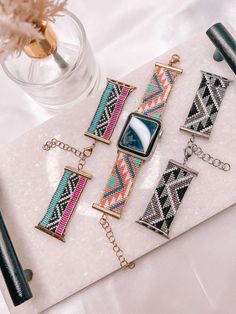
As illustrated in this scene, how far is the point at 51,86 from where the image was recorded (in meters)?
0.80

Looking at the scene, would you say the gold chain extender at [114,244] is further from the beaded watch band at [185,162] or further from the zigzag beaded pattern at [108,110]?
the zigzag beaded pattern at [108,110]

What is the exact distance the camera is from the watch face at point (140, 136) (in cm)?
73

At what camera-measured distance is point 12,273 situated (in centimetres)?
70

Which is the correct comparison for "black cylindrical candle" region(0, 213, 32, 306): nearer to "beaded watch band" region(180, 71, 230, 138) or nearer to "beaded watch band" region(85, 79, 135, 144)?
"beaded watch band" region(85, 79, 135, 144)

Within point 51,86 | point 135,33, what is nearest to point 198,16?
point 135,33

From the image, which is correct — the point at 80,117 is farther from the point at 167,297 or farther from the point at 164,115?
the point at 167,297

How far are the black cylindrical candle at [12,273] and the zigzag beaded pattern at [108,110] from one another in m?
0.27

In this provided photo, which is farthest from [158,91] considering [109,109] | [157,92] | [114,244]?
[114,244]

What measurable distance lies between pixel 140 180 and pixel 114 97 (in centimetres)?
18

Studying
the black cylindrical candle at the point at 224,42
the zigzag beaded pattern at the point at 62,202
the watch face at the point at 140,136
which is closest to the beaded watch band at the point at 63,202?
the zigzag beaded pattern at the point at 62,202

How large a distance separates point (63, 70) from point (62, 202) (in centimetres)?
28

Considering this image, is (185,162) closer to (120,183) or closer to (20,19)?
(120,183)

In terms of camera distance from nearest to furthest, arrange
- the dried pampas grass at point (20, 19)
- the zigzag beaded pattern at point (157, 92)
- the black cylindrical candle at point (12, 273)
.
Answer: the dried pampas grass at point (20, 19) → the black cylindrical candle at point (12, 273) → the zigzag beaded pattern at point (157, 92)

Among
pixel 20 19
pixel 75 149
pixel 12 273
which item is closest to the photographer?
pixel 20 19
